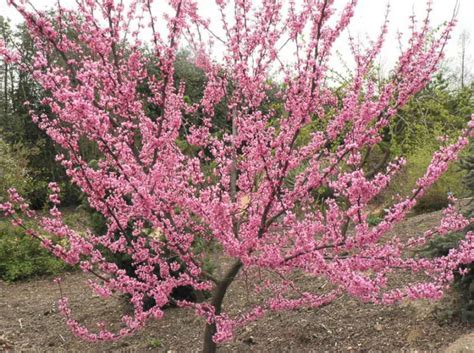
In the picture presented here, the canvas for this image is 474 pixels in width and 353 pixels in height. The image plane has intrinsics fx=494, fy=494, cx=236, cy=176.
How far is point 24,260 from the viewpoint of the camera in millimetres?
9008

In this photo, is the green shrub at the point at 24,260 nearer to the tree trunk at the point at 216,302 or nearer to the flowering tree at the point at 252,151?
the flowering tree at the point at 252,151

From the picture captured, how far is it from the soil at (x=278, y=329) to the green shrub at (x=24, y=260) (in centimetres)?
222

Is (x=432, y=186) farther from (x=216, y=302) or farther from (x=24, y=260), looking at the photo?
(x=24, y=260)

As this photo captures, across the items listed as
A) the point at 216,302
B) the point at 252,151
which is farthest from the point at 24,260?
the point at 252,151

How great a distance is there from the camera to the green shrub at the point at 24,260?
28.9ft

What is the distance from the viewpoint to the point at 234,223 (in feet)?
12.3

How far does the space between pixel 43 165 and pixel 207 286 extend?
1576 cm

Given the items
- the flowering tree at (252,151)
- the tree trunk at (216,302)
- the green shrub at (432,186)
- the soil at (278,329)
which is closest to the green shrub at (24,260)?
the soil at (278,329)

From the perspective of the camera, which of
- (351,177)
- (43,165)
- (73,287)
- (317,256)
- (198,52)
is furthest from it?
(43,165)

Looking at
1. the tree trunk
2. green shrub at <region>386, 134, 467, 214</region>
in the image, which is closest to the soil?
the tree trunk

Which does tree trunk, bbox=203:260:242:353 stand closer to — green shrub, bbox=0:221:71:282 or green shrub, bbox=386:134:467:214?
green shrub, bbox=386:134:467:214

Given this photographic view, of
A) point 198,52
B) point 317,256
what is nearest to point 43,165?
point 198,52

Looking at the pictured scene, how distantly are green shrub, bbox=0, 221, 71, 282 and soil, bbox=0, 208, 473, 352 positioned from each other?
222cm

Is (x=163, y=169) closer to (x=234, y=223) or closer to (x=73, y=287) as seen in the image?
(x=234, y=223)
